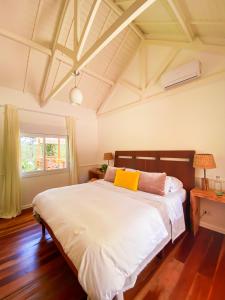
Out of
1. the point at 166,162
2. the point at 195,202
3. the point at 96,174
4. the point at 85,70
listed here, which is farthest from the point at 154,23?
the point at 96,174

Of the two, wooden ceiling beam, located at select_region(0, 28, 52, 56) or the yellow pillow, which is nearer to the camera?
wooden ceiling beam, located at select_region(0, 28, 52, 56)

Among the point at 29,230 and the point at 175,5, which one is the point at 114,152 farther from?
the point at 175,5

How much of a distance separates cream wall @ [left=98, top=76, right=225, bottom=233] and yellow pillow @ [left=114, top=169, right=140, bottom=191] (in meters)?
0.93

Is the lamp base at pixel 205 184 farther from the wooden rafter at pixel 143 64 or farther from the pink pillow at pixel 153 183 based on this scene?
the wooden rafter at pixel 143 64

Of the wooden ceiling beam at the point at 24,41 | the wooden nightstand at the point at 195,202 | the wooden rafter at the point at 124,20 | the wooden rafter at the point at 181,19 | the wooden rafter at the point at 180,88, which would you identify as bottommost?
the wooden nightstand at the point at 195,202

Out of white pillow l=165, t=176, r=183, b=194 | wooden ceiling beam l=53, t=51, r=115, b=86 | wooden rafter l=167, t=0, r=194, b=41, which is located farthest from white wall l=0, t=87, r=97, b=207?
wooden rafter l=167, t=0, r=194, b=41

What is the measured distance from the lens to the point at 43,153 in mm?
3828

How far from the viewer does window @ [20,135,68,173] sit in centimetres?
358

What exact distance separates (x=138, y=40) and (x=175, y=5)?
5.56ft

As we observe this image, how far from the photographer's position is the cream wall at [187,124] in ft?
7.75

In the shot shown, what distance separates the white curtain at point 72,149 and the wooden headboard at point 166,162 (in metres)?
1.32

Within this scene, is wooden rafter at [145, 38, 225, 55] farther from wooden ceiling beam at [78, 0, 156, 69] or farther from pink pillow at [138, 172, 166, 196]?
pink pillow at [138, 172, 166, 196]

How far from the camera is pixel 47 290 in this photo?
1459 millimetres

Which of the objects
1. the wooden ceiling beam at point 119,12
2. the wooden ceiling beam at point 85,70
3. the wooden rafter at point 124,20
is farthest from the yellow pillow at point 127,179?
the wooden ceiling beam at point 119,12
